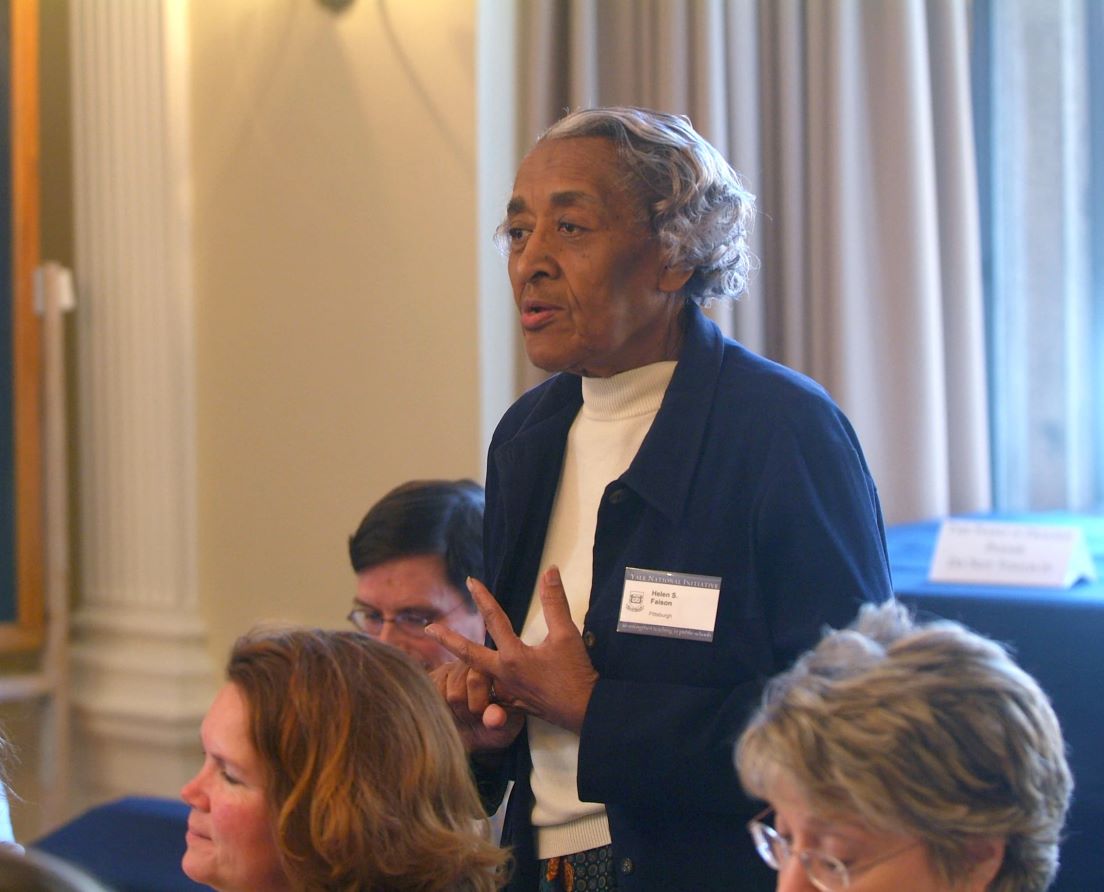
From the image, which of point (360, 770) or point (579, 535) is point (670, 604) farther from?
point (360, 770)

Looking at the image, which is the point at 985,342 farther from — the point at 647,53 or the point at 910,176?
the point at 647,53

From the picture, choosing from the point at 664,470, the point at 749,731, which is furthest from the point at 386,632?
the point at 749,731

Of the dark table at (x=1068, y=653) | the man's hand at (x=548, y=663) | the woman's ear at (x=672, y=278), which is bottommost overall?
the dark table at (x=1068, y=653)

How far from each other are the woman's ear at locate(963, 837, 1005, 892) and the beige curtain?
200 centimetres

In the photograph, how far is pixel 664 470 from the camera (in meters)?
1.56

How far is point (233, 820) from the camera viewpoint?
140 cm

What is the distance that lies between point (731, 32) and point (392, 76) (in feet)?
2.67

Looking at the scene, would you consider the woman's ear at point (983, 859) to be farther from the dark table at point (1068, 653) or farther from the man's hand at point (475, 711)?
the dark table at point (1068, 653)

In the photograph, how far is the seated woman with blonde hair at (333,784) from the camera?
1.36 metres

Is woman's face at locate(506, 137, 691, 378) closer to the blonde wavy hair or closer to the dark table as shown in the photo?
the blonde wavy hair

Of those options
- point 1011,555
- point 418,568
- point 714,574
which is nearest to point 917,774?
point 714,574

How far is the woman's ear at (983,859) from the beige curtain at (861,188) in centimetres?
200

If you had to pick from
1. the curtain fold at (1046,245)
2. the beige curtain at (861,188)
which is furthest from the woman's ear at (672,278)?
the curtain fold at (1046,245)

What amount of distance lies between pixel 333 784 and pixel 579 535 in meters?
0.47
